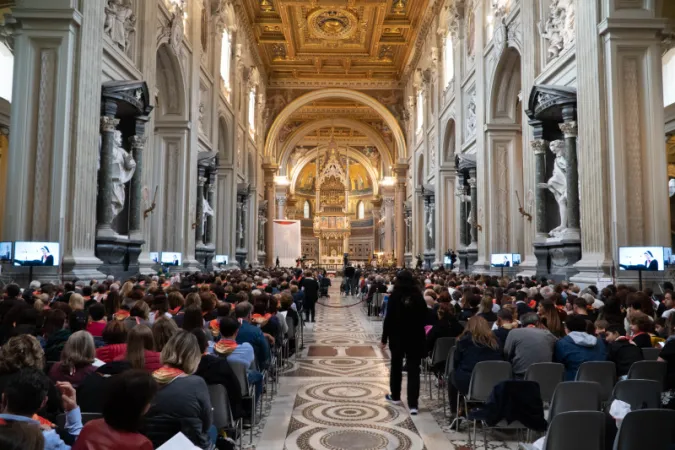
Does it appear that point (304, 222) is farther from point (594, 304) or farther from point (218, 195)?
point (594, 304)

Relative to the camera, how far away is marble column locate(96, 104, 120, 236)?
32.8 feet

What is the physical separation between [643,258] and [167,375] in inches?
313

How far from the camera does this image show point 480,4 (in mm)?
16672

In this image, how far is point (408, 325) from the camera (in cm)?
548

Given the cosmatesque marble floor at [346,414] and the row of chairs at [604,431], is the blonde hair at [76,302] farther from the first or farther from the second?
the row of chairs at [604,431]

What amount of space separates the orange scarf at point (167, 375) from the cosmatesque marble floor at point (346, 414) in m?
1.78

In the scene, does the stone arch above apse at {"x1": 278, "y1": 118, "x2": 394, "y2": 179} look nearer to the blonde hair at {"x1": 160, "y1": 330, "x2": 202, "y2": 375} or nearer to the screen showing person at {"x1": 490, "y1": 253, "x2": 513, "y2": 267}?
the screen showing person at {"x1": 490, "y1": 253, "x2": 513, "y2": 267}

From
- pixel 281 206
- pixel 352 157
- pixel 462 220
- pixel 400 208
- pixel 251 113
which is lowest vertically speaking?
pixel 462 220

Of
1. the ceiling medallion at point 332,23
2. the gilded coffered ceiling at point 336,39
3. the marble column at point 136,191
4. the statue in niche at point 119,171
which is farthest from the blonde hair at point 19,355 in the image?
the ceiling medallion at point 332,23

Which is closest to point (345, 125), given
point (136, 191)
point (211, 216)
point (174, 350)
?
point (211, 216)

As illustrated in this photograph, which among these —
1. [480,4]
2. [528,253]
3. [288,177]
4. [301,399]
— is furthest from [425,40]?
[301,399]

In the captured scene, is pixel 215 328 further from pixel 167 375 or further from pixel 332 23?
pixel 332 23

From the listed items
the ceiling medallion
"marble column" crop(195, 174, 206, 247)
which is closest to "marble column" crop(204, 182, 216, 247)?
"marble column" crop(195, 174, 206, 247)

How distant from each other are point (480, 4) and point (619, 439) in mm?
16552
